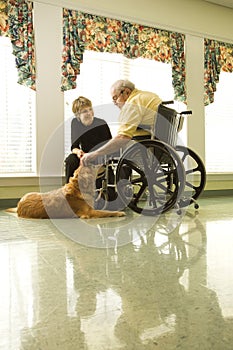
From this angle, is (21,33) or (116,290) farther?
(21,33)

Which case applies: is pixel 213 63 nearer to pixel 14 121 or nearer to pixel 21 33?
pixel 21 33

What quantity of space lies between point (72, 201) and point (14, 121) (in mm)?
1653

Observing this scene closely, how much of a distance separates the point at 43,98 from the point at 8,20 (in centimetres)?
86

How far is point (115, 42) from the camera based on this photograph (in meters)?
4.23

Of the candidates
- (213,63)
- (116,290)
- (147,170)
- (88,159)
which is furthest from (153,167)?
(213,63)

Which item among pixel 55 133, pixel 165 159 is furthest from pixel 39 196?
pixel 55 133

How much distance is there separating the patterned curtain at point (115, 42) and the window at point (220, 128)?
61cm

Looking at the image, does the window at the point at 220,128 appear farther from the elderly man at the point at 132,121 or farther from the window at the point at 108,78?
the elderly man at the point at 132,121

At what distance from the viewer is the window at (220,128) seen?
16.4 ft

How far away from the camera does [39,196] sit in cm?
265

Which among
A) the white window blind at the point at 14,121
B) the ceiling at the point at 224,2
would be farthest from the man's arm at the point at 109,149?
the ceiling at the point at 224,2

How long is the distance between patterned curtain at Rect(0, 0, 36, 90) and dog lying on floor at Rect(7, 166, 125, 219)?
5.37 feet

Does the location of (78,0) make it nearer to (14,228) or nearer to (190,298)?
(14,228)

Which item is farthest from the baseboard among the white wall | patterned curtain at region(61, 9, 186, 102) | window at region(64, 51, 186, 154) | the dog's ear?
the dog's ear
